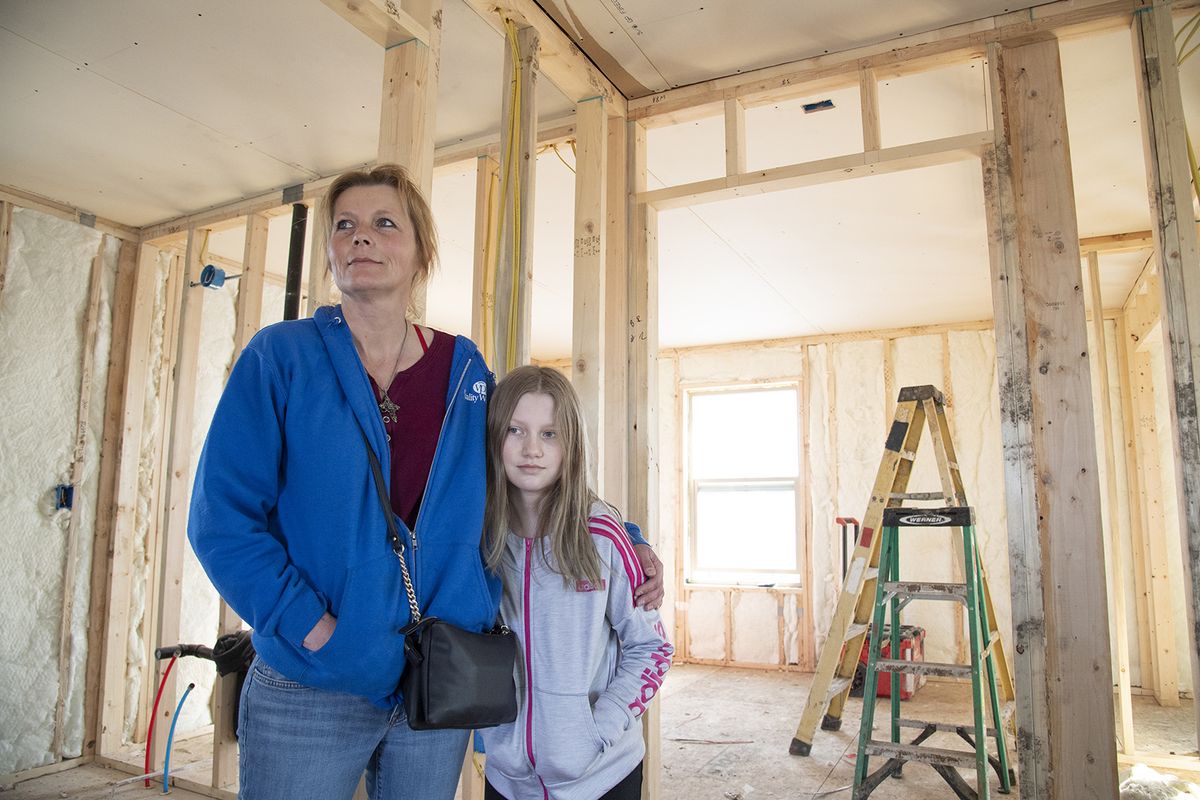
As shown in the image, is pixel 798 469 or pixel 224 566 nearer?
pixel 224 566

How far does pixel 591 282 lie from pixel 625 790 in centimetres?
176

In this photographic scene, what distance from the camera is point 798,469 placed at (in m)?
6.54

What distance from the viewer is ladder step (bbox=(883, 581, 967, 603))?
3.21 m

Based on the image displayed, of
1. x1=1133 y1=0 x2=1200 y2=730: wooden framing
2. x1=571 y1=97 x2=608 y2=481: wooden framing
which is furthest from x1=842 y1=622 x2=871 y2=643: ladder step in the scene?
x1=571 y1=97 x2=608 y2=481: wooden framing

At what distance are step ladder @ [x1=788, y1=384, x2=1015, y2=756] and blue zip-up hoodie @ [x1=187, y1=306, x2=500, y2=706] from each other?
2.98m

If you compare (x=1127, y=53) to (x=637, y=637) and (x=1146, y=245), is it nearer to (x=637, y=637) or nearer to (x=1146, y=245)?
(x=1146, y=245)

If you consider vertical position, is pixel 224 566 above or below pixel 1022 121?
below

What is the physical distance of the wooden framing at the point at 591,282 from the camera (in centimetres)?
268

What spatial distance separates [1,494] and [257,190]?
184 cm

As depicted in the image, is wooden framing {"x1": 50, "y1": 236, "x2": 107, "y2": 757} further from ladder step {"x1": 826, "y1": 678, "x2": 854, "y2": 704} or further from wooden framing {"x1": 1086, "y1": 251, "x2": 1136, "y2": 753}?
wooden framing {"x1": 1086, "y1": 251, "x2": 1136, "y2": 753}

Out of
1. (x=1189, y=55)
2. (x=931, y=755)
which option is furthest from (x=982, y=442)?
(x=1189, y=55)

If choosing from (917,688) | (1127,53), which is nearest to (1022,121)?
(1127,53)

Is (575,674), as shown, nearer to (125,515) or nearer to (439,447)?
(439,447)

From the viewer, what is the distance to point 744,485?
677 cm
